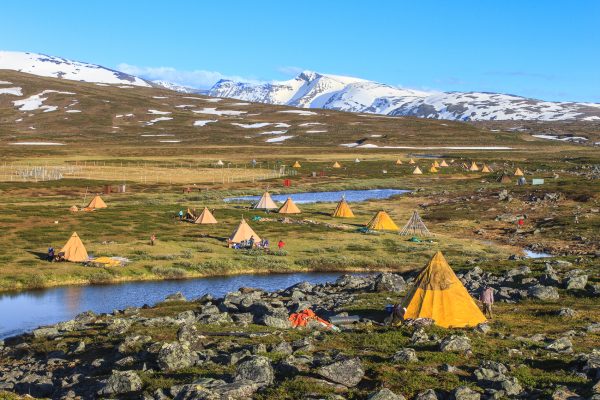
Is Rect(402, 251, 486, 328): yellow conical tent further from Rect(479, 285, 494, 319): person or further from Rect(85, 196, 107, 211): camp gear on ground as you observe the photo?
Rect(85, 196, 107, 211): camp gear on ground

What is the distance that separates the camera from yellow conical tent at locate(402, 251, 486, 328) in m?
34.0

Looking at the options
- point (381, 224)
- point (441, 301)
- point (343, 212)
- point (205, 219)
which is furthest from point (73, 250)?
point (343, 212)

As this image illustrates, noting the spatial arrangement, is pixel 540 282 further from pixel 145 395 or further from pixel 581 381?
pixel 145 395

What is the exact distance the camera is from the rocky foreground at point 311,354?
23.1 metres

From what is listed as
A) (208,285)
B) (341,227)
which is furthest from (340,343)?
(341,227)

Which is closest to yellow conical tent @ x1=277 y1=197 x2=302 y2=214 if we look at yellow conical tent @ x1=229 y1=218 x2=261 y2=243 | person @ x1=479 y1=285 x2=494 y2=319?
yellow conical tent @ x1=229 y1=218 x2=261 y2=243

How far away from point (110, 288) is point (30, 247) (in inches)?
594

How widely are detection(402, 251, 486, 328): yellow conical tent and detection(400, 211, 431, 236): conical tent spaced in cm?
4183

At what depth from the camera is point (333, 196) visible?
118438 millimetres

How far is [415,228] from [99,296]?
38828 millimetres

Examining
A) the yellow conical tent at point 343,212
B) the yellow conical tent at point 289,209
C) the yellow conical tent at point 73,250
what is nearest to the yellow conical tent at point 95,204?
the yellow conical tent at point 289,209

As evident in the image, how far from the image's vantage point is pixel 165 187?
394 ft

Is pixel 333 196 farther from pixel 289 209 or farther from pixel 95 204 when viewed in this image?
pixel 95 204

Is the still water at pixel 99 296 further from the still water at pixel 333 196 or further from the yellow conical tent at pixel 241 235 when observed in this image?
the still water at pixel 333 196
